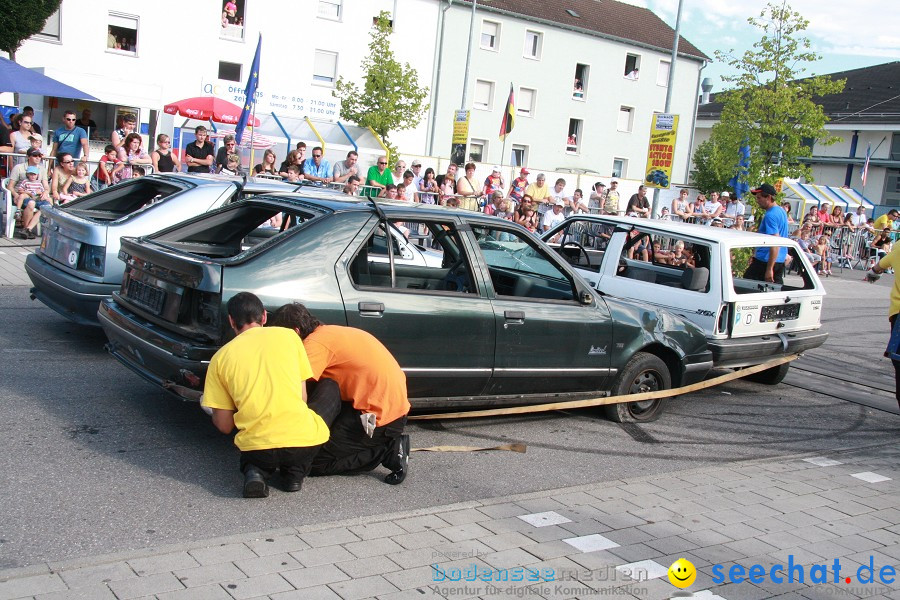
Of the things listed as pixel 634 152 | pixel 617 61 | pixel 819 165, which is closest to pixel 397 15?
pixel 617 61

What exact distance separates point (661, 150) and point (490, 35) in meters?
29.4

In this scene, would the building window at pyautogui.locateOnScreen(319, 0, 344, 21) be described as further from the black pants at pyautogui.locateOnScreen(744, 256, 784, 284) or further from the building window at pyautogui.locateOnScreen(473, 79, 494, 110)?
the black pants at pyautogui.locateOnScreen(744, 256, 784, 284)

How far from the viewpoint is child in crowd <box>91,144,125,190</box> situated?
13.9 metres

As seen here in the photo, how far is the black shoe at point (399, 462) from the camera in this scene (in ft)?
17.0

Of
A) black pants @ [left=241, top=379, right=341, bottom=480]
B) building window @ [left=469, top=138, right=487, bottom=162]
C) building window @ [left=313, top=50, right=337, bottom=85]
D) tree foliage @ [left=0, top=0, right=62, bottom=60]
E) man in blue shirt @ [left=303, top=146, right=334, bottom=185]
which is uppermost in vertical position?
building window @ [left=313, top=50, right=337, bottom=85]

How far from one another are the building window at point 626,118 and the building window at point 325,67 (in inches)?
737

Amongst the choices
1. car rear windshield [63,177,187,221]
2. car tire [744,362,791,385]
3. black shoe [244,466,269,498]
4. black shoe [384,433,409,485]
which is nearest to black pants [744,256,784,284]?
car tire [744,362,791,385]

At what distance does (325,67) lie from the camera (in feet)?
121

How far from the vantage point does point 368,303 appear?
5555 mm

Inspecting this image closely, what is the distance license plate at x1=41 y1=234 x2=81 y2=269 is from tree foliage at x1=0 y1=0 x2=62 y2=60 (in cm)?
2123

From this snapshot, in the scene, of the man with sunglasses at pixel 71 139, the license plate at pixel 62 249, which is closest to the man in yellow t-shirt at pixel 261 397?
the license plate at pixel 62 249

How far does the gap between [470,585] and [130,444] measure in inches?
101

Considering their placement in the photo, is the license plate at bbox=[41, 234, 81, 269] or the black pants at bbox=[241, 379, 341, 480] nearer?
the black pants at bbox=[241, 379, 341, 480]

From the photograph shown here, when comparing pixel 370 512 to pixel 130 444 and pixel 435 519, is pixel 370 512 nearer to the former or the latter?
pixel 435 519
